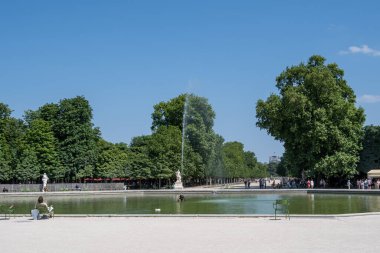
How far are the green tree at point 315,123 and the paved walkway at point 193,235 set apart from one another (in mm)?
32303

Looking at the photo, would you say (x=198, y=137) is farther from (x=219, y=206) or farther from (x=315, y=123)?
(x=219, y=206)

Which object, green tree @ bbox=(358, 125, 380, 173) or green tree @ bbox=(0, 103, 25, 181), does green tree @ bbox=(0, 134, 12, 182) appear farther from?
green tree @ bbox=(358, 125, 380, 173)

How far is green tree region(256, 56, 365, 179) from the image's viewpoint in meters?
50.9

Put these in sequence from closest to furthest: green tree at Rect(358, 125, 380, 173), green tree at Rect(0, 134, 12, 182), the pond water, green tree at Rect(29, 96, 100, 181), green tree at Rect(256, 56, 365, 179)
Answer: the pond water, green tree at Rect(256, 56, 365, 179), green tree at Rect(358, 125, 380, 173), green tree at Rect(0, 134, 12, 182), green tree at Rect(29, 96, 100, 181)

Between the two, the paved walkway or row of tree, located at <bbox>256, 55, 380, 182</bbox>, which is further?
row of tree, located at <bbox>256, 55, 380, 182</bbox>

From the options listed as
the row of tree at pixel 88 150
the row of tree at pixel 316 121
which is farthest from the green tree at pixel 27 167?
the row of tree at pixel 316 121

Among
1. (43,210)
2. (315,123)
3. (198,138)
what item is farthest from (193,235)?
(198,138)

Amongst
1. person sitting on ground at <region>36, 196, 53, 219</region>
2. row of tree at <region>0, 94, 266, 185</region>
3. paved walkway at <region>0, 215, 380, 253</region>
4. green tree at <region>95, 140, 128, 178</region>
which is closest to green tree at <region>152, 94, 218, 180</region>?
row of tree at <region>0, 94, 266, 185</region>

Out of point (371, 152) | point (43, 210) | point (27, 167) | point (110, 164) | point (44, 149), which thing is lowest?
point (43, 210)

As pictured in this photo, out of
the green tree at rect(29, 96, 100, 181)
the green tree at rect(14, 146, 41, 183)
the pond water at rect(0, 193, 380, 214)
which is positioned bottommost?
the pond water at rect(0, 193, 380, 214)

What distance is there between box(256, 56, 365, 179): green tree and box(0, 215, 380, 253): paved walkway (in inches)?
1272

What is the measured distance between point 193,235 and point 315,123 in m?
38.9

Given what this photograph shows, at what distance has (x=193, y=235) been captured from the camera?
14445mm

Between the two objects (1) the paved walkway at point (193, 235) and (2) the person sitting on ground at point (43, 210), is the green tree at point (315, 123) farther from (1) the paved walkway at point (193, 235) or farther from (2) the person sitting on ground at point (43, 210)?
(2) the person sitting on ground at point (43, 210)
